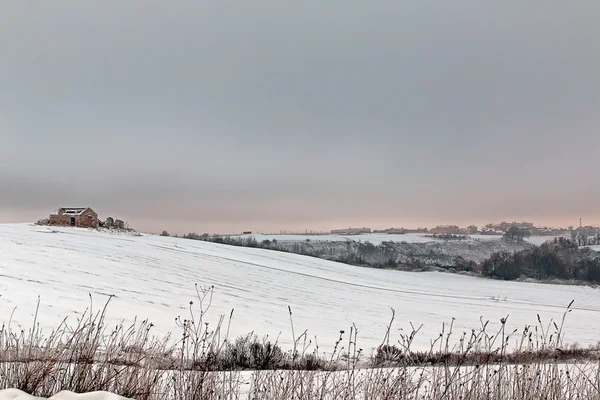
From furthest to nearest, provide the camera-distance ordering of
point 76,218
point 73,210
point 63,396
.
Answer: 1. point 73,210
2. point 76,218
3. point 63,396

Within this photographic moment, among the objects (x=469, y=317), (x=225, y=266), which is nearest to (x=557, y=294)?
(x=469, y=317)

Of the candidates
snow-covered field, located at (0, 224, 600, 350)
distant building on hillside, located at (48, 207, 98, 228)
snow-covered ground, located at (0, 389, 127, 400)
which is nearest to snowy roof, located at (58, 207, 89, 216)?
distant building on hillside, located at (48, 207, 98, 228)

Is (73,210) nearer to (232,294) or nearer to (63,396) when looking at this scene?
(232,294)

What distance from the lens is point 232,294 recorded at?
27.6m

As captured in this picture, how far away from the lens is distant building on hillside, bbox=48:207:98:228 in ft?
155

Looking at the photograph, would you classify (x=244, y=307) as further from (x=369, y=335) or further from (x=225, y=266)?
(x=225, y=266)

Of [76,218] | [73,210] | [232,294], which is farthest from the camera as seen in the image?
[73,210]

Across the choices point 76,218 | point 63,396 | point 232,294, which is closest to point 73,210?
point 76,218

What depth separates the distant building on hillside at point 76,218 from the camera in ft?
155

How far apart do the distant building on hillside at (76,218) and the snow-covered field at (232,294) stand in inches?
370

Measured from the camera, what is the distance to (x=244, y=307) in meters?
24.3

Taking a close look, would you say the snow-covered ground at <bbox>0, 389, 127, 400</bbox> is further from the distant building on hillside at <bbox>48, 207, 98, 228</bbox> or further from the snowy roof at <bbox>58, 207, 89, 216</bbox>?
the snowy roof at <bbox>58, 207, 89, 216</bbox>

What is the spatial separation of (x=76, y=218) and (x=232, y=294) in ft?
96.0

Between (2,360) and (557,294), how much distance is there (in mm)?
61081
